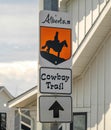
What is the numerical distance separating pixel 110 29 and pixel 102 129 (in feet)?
8.38

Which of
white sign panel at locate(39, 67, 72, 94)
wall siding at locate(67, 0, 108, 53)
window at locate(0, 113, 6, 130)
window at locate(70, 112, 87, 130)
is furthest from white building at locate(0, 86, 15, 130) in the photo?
white sign panel at locate(39, 67, 72, 94)

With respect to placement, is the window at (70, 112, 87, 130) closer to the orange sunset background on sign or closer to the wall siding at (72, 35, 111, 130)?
the wall siding at (72, 35, 111, 130)

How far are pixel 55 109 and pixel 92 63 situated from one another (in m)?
7.09

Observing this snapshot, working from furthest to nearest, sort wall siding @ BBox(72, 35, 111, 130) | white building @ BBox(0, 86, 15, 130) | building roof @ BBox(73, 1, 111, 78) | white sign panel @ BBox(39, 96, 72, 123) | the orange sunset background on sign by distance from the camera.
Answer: white building @ BBox(0, 86, 15, 130) < wall siding @ BBox(72, 35, 111, 130) < building roof @ BBox(73, 1, 111, 78) < the orange sunset background on sign < white sign panel @ BBox(39, 96, 72, 123)

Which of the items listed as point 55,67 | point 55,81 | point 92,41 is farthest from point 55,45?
point 92,41

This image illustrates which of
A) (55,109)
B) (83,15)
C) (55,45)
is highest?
(83,15)

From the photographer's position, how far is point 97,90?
1337cm

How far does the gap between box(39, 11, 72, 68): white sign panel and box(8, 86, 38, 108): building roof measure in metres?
9.00

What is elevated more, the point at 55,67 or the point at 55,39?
the point at 55,39

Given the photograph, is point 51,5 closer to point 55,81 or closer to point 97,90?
point 55,81

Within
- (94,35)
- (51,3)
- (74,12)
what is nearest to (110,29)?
(94,35)

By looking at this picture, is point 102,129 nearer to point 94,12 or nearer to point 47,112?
point 94,12

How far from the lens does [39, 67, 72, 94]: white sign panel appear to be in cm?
669

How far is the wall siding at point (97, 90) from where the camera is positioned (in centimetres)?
1294
